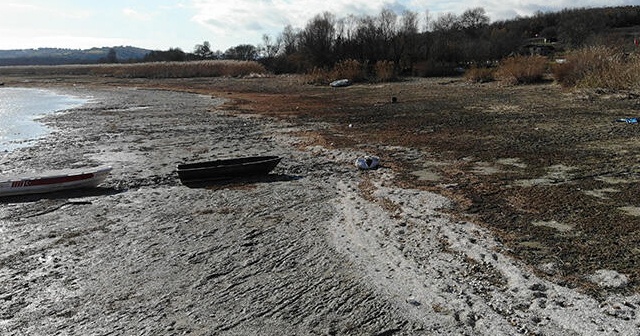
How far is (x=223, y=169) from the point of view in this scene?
11453 millimetres

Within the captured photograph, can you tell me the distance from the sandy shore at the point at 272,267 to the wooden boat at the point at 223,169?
1.03ft

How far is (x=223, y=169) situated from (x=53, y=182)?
3.35 meters

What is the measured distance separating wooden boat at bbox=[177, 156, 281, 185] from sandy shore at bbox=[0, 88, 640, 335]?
0.31 meters


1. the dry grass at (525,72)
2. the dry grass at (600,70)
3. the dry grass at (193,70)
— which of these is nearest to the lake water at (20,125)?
the dry grass at (600,70)

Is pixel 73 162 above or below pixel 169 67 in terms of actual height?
below

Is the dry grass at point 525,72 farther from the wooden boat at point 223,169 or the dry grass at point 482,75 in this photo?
the wooden boat at point 223,169

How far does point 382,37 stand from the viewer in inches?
2015

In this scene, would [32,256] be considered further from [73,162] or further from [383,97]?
[383,97]

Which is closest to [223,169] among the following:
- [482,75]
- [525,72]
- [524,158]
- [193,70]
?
[524,158]

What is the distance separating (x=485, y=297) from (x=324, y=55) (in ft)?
157

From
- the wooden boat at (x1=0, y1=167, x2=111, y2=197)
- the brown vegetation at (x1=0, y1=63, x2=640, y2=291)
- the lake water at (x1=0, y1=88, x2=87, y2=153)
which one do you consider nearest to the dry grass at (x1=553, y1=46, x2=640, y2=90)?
the brown vegetation at (x1=0, y1=63, x2=640, y2=291)

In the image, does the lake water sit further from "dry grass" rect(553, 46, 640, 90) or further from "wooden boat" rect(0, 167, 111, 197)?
"dry grass" rect(553, 46, 640, 90)

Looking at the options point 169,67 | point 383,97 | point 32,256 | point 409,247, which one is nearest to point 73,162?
point 32,256

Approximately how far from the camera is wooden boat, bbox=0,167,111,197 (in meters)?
10.4
